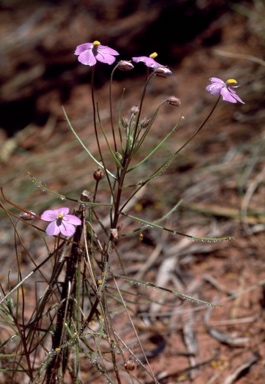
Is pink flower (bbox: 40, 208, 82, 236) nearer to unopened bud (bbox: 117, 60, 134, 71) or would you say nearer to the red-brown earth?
the red-brown earth

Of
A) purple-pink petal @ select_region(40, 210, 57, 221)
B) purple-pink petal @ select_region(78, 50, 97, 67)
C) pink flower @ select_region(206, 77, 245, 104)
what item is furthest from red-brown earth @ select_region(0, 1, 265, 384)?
pink flower @ select_region(206, 77, 245, 104)

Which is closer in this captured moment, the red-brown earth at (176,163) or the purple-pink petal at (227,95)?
the purple-pink petal at (227,95)

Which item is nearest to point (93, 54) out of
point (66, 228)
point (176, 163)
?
point (66, 228)

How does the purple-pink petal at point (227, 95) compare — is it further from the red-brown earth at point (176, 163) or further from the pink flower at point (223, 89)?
the red-brown earth at point (176, 163)

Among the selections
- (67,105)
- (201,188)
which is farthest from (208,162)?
(67,105)

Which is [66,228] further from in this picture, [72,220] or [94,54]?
[94,54]

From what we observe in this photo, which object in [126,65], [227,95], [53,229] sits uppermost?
[126,65]

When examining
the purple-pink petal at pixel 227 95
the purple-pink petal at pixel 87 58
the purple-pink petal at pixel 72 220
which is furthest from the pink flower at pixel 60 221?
the purple-pink petal at pixel 227 95
